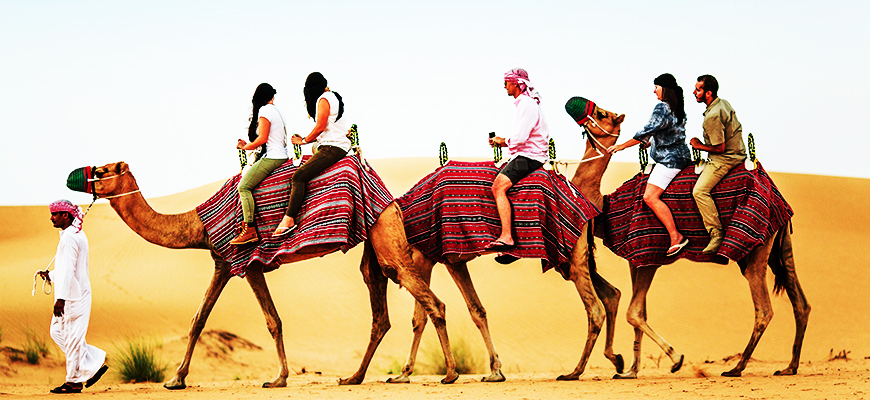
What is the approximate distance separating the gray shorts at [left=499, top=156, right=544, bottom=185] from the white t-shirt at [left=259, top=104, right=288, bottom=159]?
7.53 ft

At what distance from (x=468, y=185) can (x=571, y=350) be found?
24.1 feet

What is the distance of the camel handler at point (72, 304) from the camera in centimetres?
849

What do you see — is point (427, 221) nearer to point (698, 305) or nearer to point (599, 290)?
point (599, 290)

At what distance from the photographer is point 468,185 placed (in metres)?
8.76

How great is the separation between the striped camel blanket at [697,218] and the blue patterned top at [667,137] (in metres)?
0.16

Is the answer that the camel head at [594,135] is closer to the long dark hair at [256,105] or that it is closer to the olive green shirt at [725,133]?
the olive green shirt at [725,133]

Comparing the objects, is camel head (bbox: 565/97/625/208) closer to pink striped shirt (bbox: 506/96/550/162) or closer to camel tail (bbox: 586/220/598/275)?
camel tail (bbox: 586/220/598/275)

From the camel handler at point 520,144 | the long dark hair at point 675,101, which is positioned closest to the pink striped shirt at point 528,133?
the camel handler at point 520,144

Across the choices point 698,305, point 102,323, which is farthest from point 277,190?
point 698,305

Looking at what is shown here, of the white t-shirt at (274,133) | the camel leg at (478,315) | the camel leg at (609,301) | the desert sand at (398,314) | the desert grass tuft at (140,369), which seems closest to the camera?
the white t-shirt at (274,133)

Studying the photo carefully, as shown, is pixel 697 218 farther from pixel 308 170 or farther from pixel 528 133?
pixel 308 170

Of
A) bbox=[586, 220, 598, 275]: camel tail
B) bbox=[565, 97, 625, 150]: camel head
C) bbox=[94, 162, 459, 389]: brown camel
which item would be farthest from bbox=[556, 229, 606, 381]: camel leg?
bbox=[94, 162, 459, 389]: brown camel

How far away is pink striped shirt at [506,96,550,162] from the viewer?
8742mm

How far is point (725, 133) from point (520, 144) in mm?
2181
